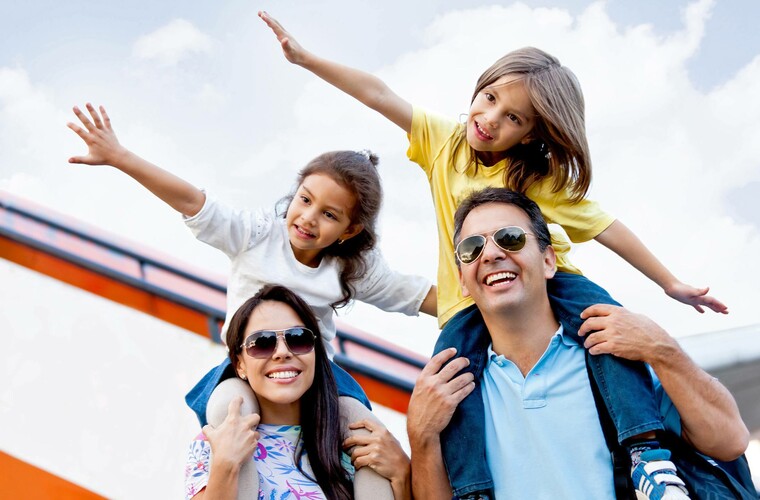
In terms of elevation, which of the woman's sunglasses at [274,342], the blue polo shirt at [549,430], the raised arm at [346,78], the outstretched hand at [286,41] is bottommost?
the blue polo shirt at [549,430]

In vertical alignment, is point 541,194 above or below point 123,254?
below

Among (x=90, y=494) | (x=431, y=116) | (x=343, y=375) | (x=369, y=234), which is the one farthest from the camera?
(x=90, y=494)

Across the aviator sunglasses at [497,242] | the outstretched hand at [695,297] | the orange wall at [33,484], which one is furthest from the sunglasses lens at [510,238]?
the orange wall at [33,484]

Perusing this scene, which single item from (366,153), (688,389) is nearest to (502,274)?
(688,389)

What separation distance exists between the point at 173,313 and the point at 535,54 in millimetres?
2035

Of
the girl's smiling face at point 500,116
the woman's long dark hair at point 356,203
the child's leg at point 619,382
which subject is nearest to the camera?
the child's leg at point 619,382

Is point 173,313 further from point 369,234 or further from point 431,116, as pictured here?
point 431,116

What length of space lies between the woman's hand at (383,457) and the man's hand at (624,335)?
557 millimetres

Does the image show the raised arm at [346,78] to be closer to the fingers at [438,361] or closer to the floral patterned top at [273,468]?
the fingers at [438,361]

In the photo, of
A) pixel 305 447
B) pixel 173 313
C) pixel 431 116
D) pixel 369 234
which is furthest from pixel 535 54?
pixel 173 313

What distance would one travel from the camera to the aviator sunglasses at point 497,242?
1.73 meters

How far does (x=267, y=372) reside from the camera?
5.73 feet

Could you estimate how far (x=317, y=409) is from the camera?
5.94 feet

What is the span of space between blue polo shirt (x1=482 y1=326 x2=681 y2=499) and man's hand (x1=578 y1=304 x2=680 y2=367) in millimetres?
85
